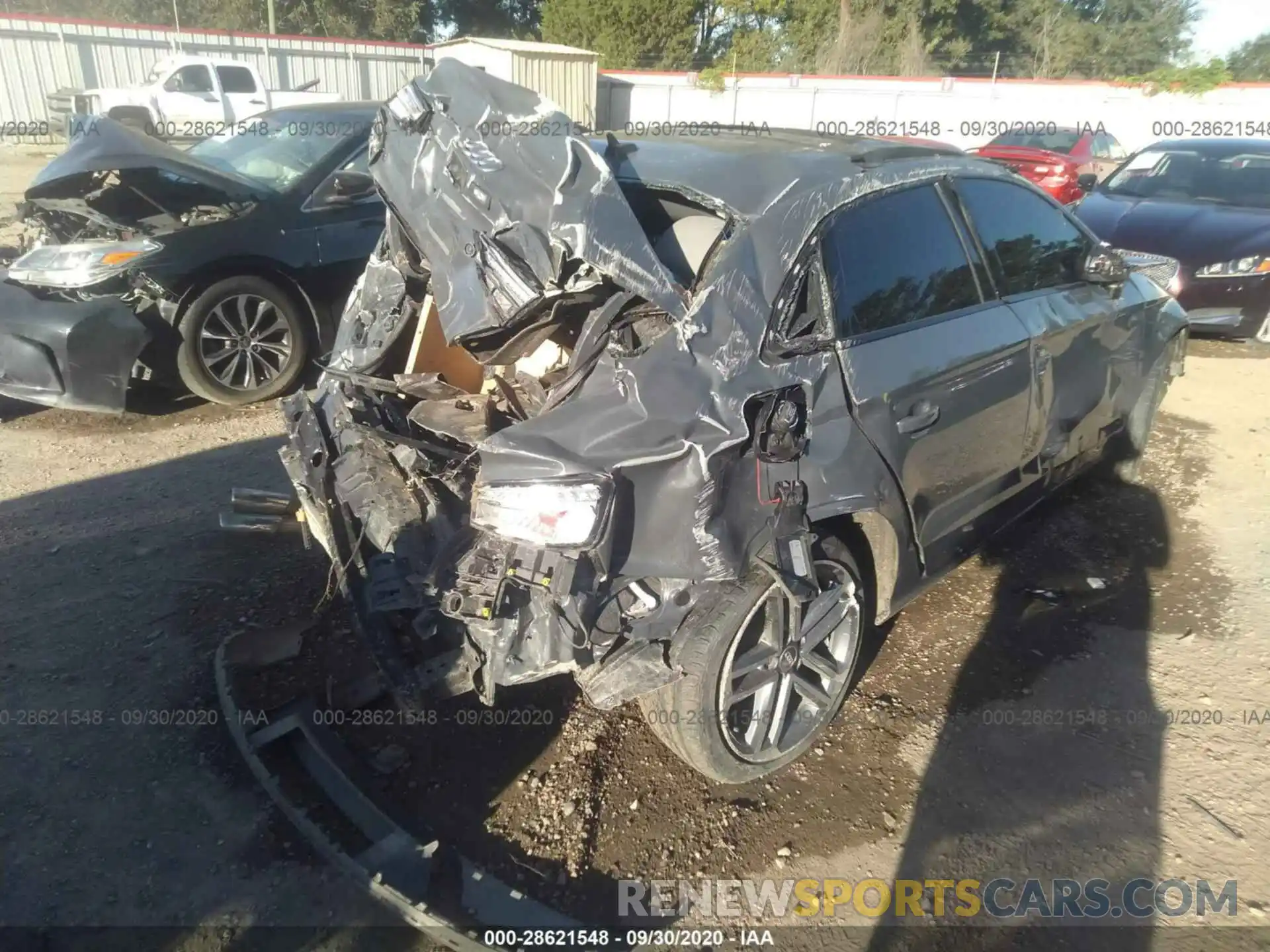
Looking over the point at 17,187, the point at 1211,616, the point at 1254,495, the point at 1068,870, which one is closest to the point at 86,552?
the point at 1068,870

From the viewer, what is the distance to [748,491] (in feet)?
7.52

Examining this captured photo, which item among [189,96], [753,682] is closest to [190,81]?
[189,96]

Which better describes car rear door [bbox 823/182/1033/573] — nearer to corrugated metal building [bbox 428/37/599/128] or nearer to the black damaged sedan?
the black damaged sedan

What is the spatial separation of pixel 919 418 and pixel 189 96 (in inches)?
808

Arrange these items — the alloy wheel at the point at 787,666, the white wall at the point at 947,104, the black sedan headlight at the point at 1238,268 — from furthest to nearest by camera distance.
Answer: the white wall at the point at 947,104
the black sedan headlight at the point at 1238,268
the alloy wheel at the point at 787,666

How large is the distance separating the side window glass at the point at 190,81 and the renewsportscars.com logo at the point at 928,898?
21.0 m

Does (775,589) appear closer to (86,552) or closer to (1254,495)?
(86,552)

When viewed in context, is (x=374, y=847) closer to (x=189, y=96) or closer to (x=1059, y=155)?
(x=1059, y=155)

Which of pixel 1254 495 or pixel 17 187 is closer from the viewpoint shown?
pixel 1254 495

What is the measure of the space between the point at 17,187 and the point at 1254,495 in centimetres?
1682

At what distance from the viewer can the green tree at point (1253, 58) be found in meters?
49.0

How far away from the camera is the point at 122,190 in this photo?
5.24m

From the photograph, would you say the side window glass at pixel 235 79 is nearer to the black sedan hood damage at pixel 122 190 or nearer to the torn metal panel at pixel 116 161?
the black sedan hood damage at pixel 122 190

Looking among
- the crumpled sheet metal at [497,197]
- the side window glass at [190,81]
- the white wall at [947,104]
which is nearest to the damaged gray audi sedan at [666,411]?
the crumpled sheet metal at [497,197]
